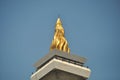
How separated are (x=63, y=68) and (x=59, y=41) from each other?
3471 millimetres

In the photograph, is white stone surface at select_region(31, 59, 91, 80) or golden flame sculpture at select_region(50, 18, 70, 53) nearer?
white stone surface at select_region(31, 59, 91, 80)

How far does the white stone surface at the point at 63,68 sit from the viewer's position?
79.9 ft

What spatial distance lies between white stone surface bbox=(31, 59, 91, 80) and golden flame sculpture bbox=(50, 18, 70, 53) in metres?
2.22

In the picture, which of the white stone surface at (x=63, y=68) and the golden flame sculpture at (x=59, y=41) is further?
the golden flame sculpture at (x=59, y=41)

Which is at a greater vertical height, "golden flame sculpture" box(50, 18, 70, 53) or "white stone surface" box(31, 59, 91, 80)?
"golden flame sculpture" box(50, 18, 70, 53)

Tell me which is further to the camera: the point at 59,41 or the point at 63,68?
the point at 59,41

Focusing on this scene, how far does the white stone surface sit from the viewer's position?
24.3 metres

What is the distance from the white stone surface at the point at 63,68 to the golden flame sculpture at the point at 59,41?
7.29ft

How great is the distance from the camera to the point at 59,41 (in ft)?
89.0

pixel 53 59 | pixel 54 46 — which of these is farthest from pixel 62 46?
pixel 53 59

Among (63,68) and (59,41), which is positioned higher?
(59,41)

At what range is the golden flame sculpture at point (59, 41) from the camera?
2664 cm

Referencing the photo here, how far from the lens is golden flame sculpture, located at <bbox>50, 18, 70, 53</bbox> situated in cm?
2664

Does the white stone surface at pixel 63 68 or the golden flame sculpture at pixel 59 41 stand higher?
the golden flame sculpture at pixel 59 41
